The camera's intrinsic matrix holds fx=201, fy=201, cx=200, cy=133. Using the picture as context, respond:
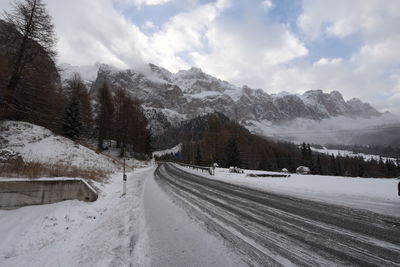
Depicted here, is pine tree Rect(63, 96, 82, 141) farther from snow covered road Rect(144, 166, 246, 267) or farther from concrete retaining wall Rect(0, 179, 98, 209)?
snow covered road Rect(144, 166, 246, 267)

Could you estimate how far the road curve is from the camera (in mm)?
3654

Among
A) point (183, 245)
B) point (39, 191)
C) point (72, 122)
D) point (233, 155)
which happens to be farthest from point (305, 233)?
point (233, 155)

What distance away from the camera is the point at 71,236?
5.18 metres

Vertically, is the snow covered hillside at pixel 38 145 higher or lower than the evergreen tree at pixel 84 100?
lower

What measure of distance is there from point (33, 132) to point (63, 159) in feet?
14.7

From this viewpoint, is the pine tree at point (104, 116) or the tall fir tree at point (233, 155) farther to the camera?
the tall fir tree at point (233, 155)

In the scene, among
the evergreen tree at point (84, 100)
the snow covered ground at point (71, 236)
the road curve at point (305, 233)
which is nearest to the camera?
the road curve at point (305, 233)

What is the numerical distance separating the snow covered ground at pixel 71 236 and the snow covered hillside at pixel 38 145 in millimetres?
11371

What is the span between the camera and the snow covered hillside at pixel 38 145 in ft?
52.8

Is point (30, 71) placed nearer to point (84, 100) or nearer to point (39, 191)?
point (39, 191)

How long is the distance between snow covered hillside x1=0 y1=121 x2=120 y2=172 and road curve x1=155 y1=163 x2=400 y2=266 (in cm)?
1508

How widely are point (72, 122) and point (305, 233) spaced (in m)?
31.6

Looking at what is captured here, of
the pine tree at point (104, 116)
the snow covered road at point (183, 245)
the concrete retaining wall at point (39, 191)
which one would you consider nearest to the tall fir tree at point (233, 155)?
the pine tree at point (104, 116)

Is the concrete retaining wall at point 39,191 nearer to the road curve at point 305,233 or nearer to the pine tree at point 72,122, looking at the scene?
the road curve at point 305,233
